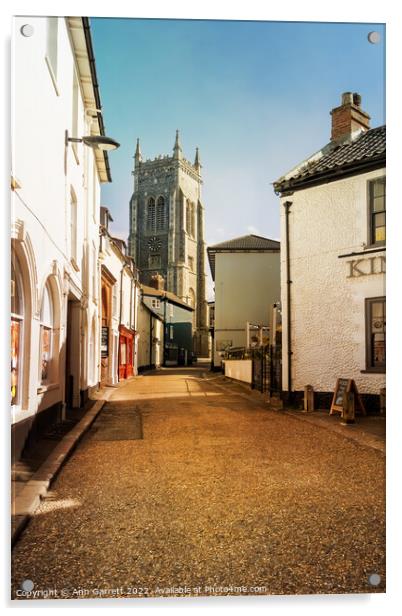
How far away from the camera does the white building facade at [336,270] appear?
237 inches

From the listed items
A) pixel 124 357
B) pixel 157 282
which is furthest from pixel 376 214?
pixel 124 357

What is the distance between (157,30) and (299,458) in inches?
156

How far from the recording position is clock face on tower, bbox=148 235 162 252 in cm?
474

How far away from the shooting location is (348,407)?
22.7 ft

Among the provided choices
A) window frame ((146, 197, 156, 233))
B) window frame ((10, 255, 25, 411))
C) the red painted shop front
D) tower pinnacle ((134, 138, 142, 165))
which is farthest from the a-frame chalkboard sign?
the red painted shop front

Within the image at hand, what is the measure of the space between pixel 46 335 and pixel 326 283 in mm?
5381

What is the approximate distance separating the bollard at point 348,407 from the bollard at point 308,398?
1450 millimetres

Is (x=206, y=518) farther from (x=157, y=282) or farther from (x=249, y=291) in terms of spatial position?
(x=249, y=291)

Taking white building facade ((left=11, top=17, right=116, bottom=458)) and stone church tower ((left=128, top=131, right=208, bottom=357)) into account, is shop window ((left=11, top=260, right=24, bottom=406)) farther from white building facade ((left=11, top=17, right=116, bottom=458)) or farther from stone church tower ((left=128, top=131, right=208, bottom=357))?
stone church tower ((left=128, top=131, right=208, bottom=357))

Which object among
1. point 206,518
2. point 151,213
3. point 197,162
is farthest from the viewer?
point 151,213

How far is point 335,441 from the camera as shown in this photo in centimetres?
575

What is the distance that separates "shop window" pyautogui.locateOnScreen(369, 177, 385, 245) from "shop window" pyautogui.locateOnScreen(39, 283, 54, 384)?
14.1 feet

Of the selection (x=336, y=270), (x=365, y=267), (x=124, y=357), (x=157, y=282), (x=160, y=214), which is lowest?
(x=124, y=357)

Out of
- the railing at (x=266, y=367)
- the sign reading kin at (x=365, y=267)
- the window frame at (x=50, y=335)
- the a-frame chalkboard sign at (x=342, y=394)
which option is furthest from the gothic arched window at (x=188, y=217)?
the railing at (x=266, y=367)
